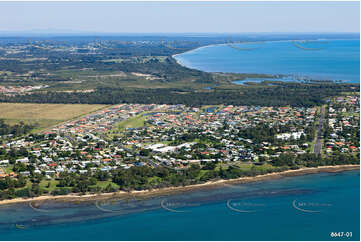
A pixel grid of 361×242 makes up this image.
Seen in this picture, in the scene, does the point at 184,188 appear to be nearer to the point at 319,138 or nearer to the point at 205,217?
the point at 205,217

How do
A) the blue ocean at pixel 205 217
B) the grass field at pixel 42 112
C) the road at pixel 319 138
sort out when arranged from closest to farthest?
the blue ocean at pixel 205 217 < the road at pixel 319 138 < the grass field at pixel 42 112

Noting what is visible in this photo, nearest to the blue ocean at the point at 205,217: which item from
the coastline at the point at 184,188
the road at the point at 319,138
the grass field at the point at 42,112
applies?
the coastline at the point at 184,188

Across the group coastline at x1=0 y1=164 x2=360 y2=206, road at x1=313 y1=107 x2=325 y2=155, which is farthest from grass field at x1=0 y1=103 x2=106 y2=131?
road at x1=313 y1=107 x2=325 y2=155

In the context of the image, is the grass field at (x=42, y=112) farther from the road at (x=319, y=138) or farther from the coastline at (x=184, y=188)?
the road at (x=319, y=138)

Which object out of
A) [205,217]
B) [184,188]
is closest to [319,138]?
[184,188]

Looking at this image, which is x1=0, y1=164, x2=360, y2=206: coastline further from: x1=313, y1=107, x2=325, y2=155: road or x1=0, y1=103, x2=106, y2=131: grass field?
x1=0, y1=103, x2=106, y2=131: grass field

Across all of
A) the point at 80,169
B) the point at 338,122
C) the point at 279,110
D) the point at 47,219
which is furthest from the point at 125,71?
the point at 47,219
